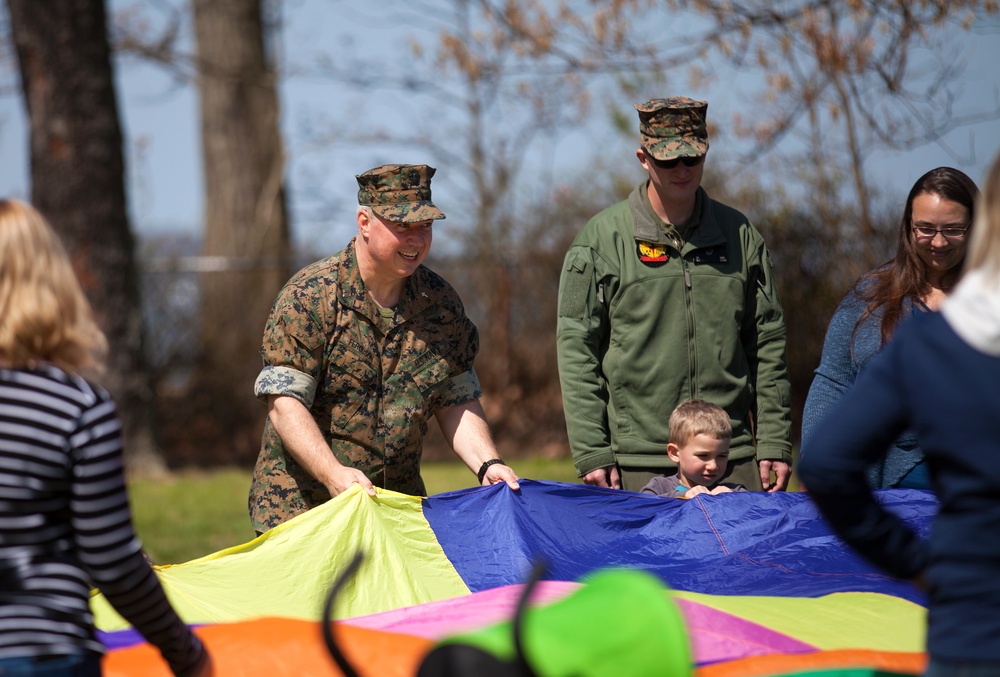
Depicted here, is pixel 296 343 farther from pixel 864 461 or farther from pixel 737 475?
pixel 864 461

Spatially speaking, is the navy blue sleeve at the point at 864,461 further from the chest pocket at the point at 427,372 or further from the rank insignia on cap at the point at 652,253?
the rank insignia on cap at the point at 652,253

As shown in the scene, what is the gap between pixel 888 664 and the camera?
2.93 m

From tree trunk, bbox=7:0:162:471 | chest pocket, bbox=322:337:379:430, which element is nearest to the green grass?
tree trunk, bbox=7:0:162:471

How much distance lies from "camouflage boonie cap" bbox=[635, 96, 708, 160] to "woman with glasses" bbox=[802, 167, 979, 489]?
0.81m

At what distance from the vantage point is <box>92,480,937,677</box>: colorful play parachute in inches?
117

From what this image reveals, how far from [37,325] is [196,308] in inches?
393

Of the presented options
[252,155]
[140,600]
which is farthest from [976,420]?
[252,155]

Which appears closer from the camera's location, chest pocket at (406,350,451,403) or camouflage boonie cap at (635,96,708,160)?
chest pocket at (406,350,451,403)

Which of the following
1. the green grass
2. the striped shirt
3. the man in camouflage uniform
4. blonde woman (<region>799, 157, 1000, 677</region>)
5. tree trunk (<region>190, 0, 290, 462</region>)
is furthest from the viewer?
tree trunk (<region>190, 0, 290, 462</region>)

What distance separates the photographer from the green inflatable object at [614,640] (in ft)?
6.44

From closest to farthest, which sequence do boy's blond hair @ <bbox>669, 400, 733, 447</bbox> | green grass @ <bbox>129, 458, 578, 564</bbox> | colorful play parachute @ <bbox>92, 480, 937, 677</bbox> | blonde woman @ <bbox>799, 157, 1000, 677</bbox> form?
blonde woman @ <bbox>799, 157, 1000, 677</bbox>
colorful play parachute @ <bbox>92, 480, 937, 677</bbox>
boy's blond hair @ <bbox>669, 400, 733, 447</bbox>
green grass @ <bbox>129, 458, 578, 564</bbox>

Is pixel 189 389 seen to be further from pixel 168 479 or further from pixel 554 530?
pixel 554 530

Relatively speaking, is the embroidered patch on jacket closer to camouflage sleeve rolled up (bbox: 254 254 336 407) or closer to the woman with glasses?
the woman with glasses

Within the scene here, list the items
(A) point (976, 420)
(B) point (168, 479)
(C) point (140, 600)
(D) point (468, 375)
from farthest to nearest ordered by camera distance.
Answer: (B) point (168, 479), (D) point (468, 375), (C) point (140, 600), (A) point (976, 420)
